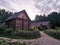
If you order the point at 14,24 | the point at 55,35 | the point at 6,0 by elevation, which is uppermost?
the point at 6,0

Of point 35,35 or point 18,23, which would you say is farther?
point 18,23

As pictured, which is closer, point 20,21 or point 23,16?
point 20,21

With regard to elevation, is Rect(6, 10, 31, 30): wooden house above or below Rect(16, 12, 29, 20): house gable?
below

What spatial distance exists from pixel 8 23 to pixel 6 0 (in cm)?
1273

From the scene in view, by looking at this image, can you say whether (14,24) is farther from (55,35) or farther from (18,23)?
(55,35)

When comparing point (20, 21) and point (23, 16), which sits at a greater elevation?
point (23, 16)

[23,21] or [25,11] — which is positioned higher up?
[25,11]

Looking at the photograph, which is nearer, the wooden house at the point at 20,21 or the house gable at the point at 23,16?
the wooden house at the point at 20,21

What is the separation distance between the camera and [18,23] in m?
30.6

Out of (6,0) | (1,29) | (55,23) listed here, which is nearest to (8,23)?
(1,29)

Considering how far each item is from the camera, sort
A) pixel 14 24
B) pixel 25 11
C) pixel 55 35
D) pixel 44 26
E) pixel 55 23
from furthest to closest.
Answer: pixel 55 23 < pixel 44 26 < pixel 25 11 < pixel 14 24 < pixel 55 35

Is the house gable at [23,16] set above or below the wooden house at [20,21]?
above

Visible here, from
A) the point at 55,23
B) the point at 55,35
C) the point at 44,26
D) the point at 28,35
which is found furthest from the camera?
the point at 55,23

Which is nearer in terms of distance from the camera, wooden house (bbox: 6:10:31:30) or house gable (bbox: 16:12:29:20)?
wooden house (bbox: 6:10:31:30)
